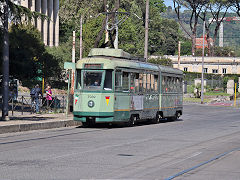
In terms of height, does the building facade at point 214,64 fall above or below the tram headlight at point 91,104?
above

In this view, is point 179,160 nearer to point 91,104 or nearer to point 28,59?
point 91,104

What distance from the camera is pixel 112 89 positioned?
24812 mm

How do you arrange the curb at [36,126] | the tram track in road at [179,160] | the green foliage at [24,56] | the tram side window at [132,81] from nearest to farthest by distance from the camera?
the tram track in road at [179,160] → the curb at [36,126] → the tram side window at [132,81] → the green foliage at [24,56]

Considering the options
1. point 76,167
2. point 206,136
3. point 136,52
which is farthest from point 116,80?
point 136,52

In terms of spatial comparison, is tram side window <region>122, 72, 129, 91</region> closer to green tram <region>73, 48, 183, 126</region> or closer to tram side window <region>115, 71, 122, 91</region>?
green tram <region>73, 48, 183, 126</region>

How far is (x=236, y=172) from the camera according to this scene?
11625 millimetres

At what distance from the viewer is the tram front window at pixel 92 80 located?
24.8 metres

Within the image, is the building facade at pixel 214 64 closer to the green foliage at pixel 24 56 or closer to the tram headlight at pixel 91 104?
the green foliage at pixel 24 56

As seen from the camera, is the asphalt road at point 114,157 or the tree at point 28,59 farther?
the tree at point 28,59

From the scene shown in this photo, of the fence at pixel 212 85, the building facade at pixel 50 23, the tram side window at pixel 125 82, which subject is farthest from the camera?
the building facade at pixel 50 23

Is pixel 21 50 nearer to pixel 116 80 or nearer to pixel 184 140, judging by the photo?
pixel 116 80

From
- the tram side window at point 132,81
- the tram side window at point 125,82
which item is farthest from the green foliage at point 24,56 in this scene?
the tram side window at point 125,82

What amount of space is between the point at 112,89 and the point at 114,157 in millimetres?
11127

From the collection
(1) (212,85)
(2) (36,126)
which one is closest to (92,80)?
(2) (36,126)
